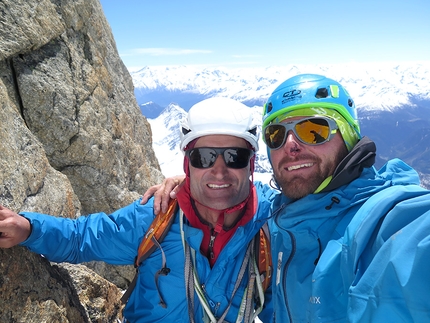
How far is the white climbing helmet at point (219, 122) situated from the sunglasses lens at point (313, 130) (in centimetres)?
96

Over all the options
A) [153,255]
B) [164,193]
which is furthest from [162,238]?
[164,193]

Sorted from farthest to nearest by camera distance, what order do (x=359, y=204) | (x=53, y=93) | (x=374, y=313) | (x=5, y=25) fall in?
(x=53, y=93), (x=5, y=25), (x=359, y=204), (x=374, y=313)

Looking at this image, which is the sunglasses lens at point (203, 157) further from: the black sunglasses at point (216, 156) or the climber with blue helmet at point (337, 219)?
the climber with blue helmet at point (337, 219)

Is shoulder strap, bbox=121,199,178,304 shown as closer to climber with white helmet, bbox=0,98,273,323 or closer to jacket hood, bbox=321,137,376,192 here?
climber with white helmet, bbox=0,98,273,323

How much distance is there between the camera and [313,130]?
388 cm

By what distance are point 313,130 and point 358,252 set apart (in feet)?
5.89

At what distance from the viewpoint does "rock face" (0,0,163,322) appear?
12.9 ft

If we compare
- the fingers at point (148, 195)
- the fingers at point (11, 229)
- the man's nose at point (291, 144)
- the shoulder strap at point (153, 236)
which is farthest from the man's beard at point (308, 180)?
the fingers at point (11, 229)

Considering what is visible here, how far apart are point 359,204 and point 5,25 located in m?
6.53

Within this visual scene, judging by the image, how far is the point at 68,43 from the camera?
Result: 26.7 ft

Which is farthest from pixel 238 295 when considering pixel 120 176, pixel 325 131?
pixel 120 176

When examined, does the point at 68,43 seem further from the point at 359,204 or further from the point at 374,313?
the point at 374,313

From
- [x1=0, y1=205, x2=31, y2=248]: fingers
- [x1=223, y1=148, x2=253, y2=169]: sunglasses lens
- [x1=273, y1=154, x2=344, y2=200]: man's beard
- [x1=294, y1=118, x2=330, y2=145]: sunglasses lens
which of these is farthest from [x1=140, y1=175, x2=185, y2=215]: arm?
[x1=294, y1=118, x2=330, y2=145]: sunglasses lens

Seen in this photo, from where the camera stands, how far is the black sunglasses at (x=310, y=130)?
3828mm
